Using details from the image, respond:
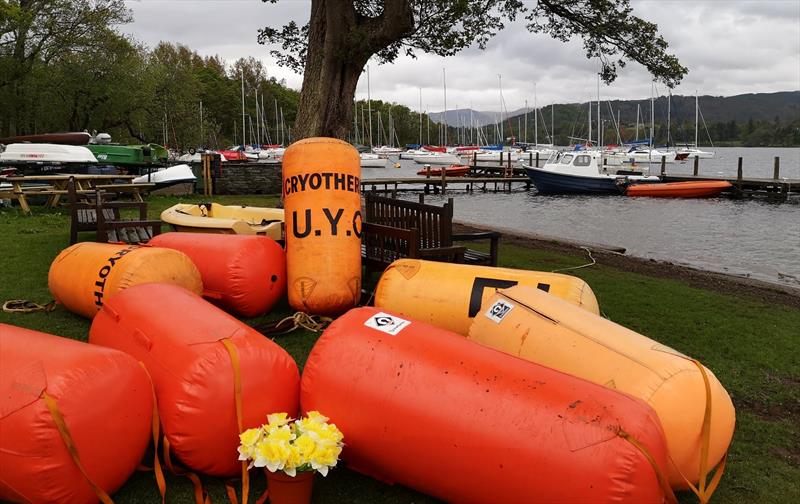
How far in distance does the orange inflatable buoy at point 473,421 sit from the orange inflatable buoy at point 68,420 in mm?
945

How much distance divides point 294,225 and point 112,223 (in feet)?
11.5

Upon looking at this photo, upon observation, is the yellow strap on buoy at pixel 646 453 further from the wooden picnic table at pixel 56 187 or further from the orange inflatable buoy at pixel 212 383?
the wooden picnic table at pixel 56 187

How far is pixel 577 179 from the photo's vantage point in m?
39.8

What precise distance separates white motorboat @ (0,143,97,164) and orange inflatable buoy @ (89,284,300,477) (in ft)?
57.5

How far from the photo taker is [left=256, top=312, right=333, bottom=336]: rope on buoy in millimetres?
5970

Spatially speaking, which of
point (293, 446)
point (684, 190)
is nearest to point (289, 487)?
point (293, 446)

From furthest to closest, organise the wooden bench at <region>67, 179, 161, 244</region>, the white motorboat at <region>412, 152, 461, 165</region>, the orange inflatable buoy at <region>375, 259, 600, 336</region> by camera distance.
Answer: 1. the white motorboat at <region>412, 152, 461, 165</region>
2. the wooden bench at <region>67, 179, 161, 244</region>
3. the orange inflatable buoy at <region>375, 259, 600, 336</region>

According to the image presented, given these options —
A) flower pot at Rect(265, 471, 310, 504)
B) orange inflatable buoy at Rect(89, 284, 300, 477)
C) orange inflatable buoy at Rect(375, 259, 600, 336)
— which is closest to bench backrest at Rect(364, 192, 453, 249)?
orange inflatable buoy at Rect(375, 259, 600, 336)

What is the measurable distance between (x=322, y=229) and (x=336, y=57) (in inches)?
189

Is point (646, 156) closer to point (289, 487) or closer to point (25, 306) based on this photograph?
point (25, 306)

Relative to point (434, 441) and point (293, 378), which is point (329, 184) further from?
point (434, 441)

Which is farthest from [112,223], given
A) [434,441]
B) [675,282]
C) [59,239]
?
[675,282]

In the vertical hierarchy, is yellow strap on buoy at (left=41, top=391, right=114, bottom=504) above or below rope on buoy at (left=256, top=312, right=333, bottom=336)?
above

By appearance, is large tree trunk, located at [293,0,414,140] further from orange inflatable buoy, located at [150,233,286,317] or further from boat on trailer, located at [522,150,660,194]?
boat on trailer, located at [522,150,660,194]
